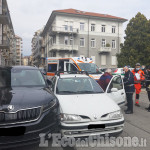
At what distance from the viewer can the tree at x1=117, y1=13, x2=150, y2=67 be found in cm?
2909

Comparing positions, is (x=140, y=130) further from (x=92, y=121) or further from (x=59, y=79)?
(x=59, y=79)

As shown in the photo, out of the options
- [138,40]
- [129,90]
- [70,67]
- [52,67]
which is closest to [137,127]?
[129,90]

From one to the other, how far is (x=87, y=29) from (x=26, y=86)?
117ft

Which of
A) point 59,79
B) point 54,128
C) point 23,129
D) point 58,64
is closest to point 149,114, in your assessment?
point 59,79

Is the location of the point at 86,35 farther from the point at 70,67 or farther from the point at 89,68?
the point at 89,68

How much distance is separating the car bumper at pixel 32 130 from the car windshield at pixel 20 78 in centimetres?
157

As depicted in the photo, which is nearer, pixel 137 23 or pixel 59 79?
pixel 59 79

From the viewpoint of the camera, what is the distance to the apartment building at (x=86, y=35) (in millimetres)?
36281

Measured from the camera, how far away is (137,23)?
29.5m

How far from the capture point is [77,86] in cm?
532

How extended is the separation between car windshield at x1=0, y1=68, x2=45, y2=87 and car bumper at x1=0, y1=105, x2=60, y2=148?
5.16ft

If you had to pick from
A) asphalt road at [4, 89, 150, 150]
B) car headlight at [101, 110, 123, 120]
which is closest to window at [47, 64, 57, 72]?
asphalt road at [4, 89, 150, 150]

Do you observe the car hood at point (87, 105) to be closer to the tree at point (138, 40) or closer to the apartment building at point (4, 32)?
the apartment building at point (4, 32)

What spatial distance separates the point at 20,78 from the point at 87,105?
205 centimetres
